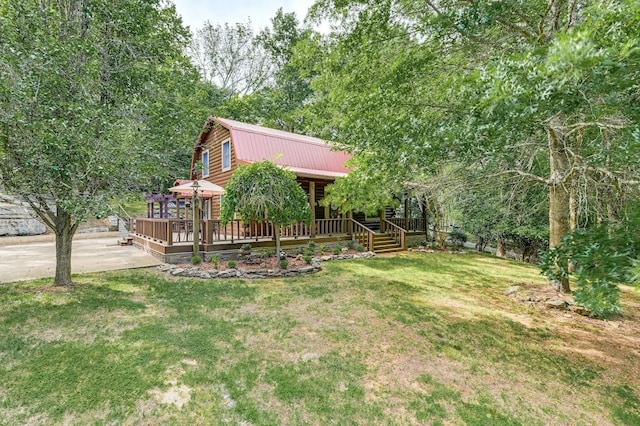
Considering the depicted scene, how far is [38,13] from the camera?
539 cm

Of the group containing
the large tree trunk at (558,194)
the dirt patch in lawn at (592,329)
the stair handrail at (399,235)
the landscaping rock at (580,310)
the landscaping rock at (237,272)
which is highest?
the large tree trunk at (558,194)

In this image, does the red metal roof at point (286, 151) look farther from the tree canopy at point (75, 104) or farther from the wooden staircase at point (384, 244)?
the tree canopy at point (75, 104)

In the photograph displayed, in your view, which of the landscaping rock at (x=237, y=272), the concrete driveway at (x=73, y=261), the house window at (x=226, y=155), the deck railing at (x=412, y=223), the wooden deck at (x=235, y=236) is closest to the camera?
the concrete driveway at (x=73, y=261)

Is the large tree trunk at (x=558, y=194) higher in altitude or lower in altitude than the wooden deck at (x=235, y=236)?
higher

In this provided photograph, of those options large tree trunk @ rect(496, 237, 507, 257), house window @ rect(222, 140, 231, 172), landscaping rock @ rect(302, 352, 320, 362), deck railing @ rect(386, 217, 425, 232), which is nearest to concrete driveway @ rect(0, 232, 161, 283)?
house window @ rect(222, 140, 231, 172)

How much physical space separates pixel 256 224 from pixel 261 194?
2749mm

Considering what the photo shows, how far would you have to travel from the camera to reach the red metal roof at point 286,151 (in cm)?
1262

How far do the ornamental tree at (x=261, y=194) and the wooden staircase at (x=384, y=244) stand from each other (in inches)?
207

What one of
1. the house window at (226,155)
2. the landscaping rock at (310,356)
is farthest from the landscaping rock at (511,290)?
the house window at (226,155)

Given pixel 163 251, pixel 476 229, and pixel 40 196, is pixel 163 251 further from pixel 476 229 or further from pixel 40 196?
pixel 476 229

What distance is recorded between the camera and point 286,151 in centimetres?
1384

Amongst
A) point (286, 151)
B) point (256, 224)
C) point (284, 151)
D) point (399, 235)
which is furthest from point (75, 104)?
point (399, 235)

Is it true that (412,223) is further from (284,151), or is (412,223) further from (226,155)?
(226,155)

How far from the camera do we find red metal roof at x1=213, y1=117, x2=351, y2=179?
12625 millimetres
